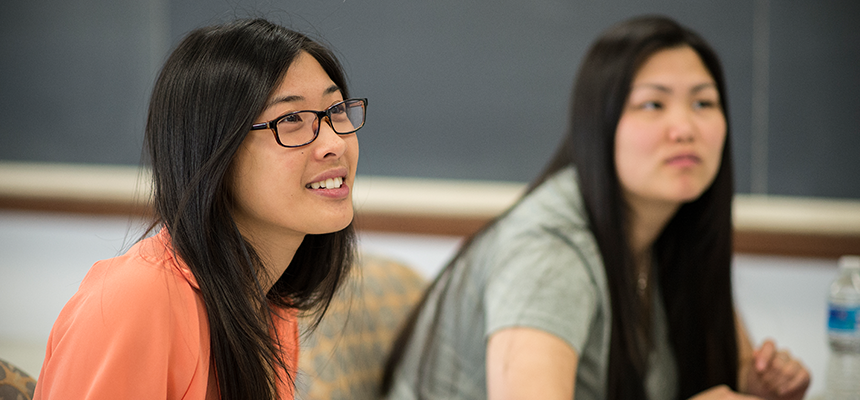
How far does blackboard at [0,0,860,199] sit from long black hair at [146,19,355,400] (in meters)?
1.10

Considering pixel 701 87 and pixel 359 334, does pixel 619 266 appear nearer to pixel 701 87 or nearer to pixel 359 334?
pixel 701 87

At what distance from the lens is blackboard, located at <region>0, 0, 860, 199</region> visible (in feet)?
6.65

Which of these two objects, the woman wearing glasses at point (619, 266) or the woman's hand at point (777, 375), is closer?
the woman wearing glasses at point (619, 266)

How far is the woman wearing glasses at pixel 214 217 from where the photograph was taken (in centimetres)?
60

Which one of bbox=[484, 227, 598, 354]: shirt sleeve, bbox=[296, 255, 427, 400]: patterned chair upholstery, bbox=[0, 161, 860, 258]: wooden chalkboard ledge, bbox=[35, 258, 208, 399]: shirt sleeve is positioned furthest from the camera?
bbox=[0, 161, 860, 258]: wooden chalkboard ledge

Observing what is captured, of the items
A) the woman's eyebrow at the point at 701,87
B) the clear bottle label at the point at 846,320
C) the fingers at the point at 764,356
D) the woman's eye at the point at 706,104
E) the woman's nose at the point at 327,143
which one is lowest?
the fingers at the point at 764,356

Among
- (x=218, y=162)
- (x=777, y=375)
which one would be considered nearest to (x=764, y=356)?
(x=777, y=375)

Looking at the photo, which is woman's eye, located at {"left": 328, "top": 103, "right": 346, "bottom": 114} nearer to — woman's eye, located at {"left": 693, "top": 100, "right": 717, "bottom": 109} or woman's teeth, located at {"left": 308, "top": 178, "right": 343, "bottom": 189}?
woman's teeth, located at {"left": 308, "top": 178, "right": 343, "bottom": 189}

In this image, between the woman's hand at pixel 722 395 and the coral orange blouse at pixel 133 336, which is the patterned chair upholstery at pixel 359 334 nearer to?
the coral orange blouse at pixel 133 336

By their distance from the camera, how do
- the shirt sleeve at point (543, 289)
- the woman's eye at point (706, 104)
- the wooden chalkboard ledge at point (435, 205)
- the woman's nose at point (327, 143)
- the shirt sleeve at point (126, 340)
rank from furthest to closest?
the wooden chalkboard ledge at point (435, 205) → the woman's eye at point (706, 104) → the shirt sleeve at point (543, 289) → the woman's nose at point (327, 143) → the shirt sleeve at point (126, 340)

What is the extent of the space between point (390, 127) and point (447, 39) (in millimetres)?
346

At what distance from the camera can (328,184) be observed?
28.4 inches

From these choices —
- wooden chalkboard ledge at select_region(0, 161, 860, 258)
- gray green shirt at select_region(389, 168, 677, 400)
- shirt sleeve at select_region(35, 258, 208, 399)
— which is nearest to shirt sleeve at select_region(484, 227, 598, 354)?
gray green shirt at select_region(389, 168, 677, 400)

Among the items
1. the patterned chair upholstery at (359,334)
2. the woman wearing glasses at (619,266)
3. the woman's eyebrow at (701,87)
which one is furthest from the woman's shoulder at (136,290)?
the woman's eyebrow at (701,87)
